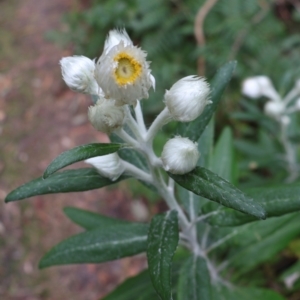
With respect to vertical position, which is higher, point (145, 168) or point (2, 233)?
point (145, 168)

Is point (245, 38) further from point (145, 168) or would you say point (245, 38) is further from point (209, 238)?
point (145, 168)

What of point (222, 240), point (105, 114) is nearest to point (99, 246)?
point (222, 240)

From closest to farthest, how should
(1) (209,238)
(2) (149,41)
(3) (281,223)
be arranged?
(3) (281,223)
(1) (209,238)
(2) (149,41)

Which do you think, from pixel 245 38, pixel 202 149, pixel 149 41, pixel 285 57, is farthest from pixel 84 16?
pixel 202 149

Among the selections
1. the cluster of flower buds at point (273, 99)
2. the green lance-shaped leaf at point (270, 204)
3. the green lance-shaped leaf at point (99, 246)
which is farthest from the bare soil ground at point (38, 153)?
the green lance-shaped leaf at point (270, 204)

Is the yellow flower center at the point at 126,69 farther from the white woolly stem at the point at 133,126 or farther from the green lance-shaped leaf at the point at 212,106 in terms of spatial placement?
the green lance-shaped leaf at the point at 212,106
